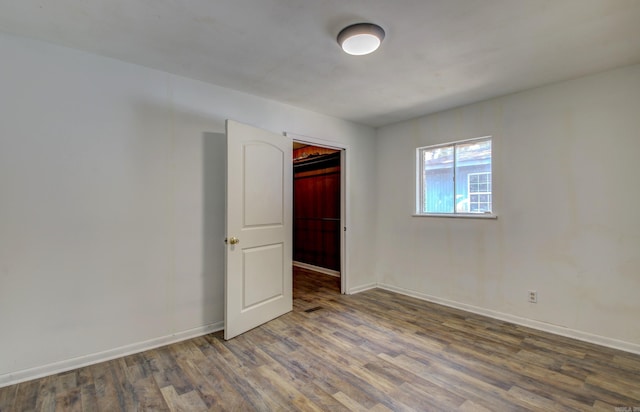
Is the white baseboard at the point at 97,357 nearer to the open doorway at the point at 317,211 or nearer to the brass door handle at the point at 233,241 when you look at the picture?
the brass door handle at the point at 233,241

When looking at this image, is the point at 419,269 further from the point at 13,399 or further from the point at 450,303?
the point at 13,399

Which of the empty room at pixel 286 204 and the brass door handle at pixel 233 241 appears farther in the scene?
the brass door handle at pixel 233 241

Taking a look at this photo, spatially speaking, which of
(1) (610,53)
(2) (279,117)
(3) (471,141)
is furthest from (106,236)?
(1) (610,53)

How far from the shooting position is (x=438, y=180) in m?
3.95

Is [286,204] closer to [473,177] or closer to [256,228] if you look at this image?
[256,228]

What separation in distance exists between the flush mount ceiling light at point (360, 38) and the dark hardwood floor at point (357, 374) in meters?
2.39

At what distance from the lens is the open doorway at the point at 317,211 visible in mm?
5441

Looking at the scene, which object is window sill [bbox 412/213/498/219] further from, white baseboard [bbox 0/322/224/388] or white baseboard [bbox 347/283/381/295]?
white baseboard [bbox 0/322/224/388]

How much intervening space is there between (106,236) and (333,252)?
3748 mm

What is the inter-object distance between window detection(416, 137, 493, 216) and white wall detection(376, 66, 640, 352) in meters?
0.13

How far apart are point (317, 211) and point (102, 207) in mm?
3869

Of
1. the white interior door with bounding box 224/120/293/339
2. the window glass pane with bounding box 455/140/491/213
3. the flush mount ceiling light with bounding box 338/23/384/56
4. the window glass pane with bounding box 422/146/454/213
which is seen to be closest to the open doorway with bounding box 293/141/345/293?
the window glass pane with bounding box 422/146/454/213

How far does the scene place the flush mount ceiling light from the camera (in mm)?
1970

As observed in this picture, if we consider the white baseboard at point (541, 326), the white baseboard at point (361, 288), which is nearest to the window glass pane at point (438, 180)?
the white baseboard at point (541, 326)
